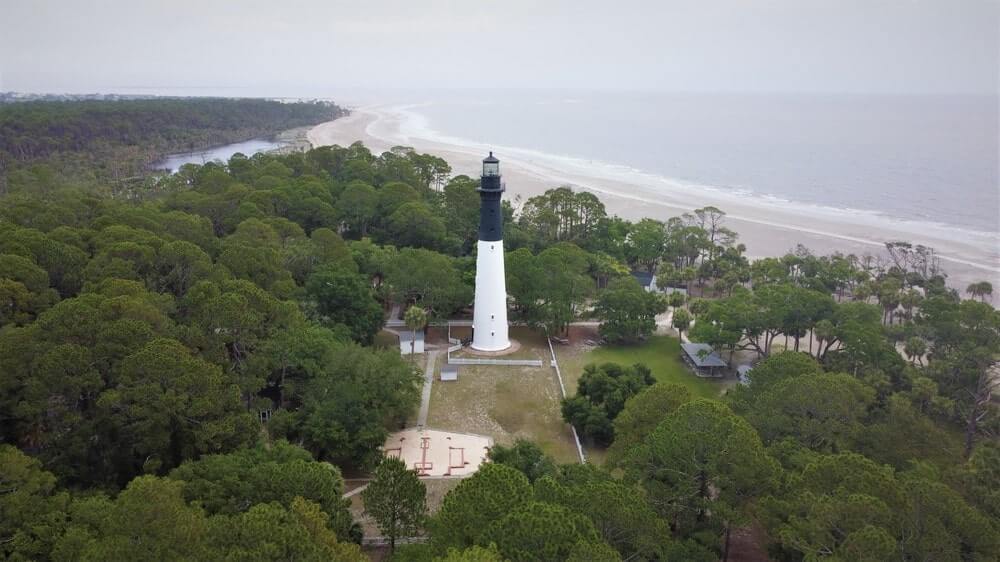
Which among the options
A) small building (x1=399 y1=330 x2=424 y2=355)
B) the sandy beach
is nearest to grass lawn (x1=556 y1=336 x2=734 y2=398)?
small building (x1=399 y1=330 x2=424 y2=355)

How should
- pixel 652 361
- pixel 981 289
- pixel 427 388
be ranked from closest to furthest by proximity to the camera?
1. pixel 427 388
2. pixel 652 361
3. pixel 981 289

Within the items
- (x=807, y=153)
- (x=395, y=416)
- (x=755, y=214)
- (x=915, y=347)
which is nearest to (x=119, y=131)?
(x=755, y=214)

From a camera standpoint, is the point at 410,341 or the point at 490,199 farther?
the point at 410,341

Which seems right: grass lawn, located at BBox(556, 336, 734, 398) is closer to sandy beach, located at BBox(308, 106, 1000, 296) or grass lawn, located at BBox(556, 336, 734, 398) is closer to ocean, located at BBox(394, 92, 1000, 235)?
sandy beach, located at BBox(308, 106, 1000, 296)

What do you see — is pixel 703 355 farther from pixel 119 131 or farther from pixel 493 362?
pixel 119 131

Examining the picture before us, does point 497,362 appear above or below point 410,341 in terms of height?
below

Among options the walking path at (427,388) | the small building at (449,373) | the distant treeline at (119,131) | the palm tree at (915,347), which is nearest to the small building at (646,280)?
the palm tree at (915,347)

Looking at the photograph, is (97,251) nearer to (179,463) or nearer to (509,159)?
(179,463)
